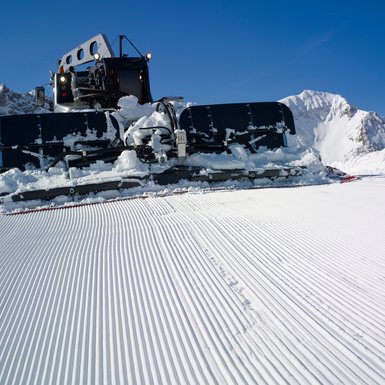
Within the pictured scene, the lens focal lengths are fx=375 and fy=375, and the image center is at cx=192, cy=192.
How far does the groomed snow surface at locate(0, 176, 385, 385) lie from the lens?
1.46 m

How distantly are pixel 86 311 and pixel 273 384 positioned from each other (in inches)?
42.1

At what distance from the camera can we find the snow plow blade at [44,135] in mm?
6996

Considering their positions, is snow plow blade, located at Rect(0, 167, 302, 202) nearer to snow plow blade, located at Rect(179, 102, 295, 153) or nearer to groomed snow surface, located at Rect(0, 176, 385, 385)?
snow plow blade, located at Rect(179, 102, 295, 153)

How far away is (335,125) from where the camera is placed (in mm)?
135375

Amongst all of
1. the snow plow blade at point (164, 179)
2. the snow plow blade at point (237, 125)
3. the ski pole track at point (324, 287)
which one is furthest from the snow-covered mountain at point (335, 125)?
the ski pole track at point (324, 287)

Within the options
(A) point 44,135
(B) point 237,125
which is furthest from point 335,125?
(A) point 44,135

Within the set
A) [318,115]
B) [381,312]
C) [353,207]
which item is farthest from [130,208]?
[318,115]

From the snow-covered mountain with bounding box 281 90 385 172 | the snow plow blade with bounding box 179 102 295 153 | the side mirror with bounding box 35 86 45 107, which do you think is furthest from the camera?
the snow-covered mountain with bounding box 281 90 385 172

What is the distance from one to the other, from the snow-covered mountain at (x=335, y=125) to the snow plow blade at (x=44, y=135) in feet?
352

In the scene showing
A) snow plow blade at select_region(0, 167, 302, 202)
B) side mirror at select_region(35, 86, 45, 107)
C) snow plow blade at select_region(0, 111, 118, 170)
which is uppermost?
side mirror at select_region(35, 86, 45, 107)

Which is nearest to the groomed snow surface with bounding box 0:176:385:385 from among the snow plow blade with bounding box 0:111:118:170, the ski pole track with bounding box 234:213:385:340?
the ski pole track with bounding box 234:213:385:340

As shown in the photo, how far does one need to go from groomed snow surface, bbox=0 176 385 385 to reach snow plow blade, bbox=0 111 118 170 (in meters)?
3.60

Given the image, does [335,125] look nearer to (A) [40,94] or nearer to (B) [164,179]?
(A) [40,94]

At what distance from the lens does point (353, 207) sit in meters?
3.90
